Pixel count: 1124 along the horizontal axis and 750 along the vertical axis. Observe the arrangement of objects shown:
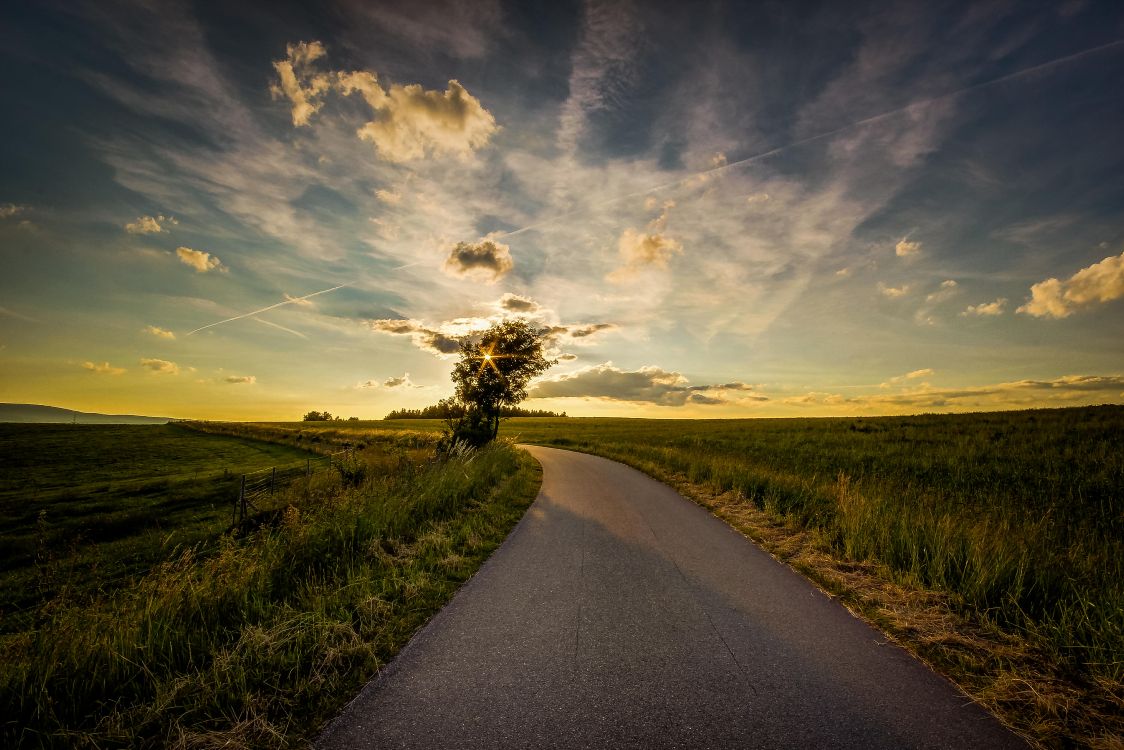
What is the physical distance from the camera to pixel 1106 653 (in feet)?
13.0

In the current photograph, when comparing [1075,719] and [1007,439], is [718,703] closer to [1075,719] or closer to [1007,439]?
[1075,719]

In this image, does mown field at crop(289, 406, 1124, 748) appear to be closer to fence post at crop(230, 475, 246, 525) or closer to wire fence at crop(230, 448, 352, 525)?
fence post at crop(230, 475, 246, 525)

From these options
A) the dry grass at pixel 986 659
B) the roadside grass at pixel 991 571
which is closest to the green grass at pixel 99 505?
the dry grass at pixel 986 659

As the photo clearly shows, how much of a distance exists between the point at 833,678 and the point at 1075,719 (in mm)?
1603

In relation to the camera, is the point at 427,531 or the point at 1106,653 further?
the point at 427,531

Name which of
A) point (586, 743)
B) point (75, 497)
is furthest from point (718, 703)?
point (75, 497)

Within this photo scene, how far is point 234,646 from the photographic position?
432cm

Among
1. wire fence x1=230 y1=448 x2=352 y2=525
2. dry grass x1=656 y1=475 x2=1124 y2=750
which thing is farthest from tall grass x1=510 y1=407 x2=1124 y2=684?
wire fence x1=230 y1=448 x2=352 y2=525

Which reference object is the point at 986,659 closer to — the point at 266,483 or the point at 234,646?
the point at 234,646

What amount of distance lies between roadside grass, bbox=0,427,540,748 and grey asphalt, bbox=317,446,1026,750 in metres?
0.47

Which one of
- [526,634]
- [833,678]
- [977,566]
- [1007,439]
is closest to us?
[833,678]

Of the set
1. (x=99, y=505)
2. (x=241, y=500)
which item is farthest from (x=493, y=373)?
(x=99, y=505)

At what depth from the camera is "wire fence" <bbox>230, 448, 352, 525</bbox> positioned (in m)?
17.4

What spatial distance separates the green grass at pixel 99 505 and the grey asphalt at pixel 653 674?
3.12 m
